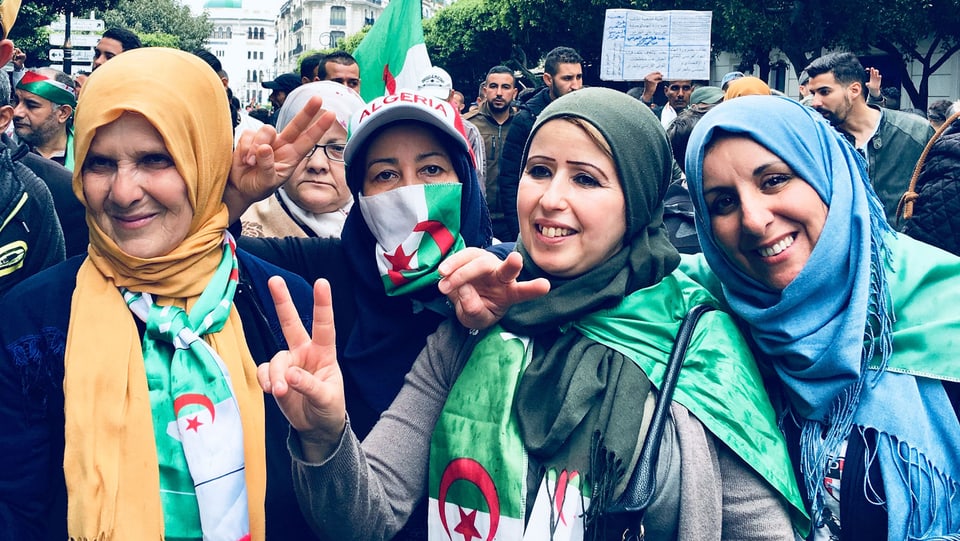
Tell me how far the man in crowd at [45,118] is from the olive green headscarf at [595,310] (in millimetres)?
4974

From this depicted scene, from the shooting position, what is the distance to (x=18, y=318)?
→ 2.13 m

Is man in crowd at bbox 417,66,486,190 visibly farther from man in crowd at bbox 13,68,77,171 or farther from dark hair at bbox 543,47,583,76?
man in crowd at bbox 13,68,77,171

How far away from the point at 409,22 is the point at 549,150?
4.16 metres

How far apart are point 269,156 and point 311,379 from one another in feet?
2.47

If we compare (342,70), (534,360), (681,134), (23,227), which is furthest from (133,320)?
(342,70)

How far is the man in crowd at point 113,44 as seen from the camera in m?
7.13

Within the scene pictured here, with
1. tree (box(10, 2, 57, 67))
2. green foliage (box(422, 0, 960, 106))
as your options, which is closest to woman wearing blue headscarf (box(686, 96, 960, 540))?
green foliage (box(422, 0, 960, 106))

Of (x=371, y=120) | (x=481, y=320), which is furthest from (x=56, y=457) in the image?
(x=371, y=120)

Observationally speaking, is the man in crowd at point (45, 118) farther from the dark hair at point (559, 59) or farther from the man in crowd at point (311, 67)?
the dark hair at point (559, 59)

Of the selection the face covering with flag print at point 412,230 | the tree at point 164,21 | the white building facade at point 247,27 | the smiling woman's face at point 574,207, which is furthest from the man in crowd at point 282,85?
the white building facade at point 247,27

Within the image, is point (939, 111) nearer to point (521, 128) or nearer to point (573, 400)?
point (521, 128)

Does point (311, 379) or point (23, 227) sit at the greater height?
point (23, 227)

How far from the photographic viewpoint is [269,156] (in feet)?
7.79

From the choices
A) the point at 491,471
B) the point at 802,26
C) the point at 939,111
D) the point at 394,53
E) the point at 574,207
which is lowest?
the point at 491,471
